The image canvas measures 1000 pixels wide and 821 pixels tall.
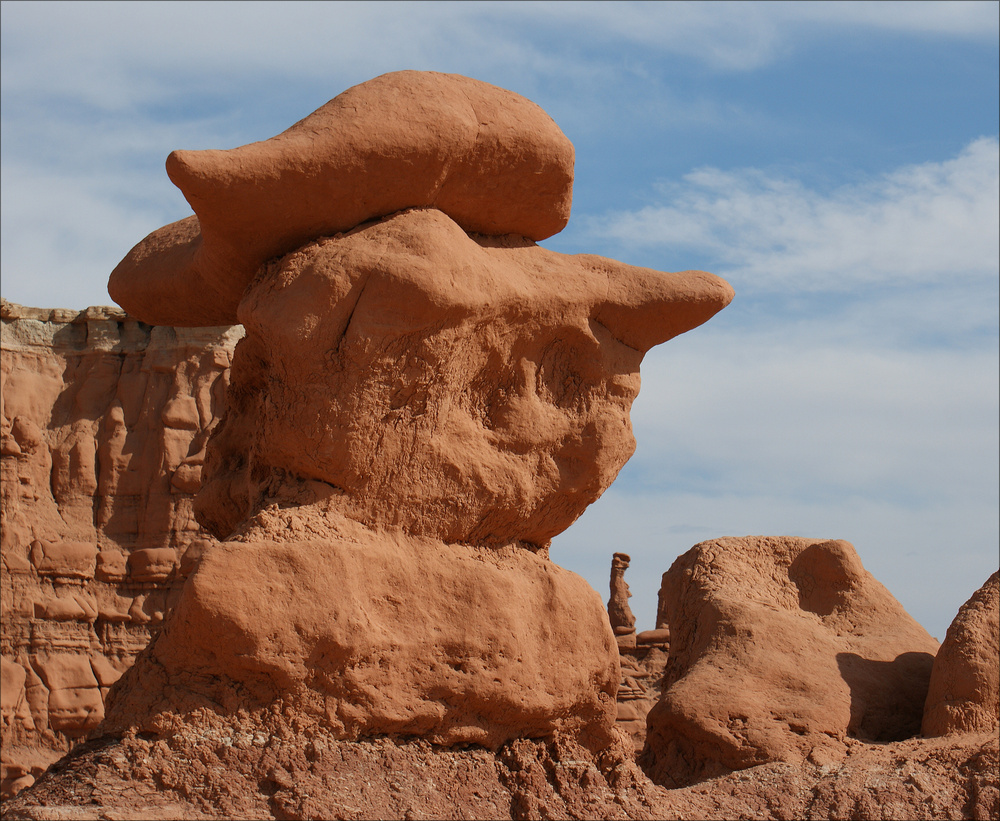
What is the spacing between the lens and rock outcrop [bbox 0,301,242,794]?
44.3 feet

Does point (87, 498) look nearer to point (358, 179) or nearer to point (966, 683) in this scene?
point (358, 179)

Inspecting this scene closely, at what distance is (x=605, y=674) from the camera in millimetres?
4957

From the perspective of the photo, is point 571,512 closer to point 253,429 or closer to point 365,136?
point 253,429

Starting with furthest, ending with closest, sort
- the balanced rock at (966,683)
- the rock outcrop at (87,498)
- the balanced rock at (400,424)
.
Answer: the rock outcrop at (87,498) → the balanced rock at (966,683) → the balanced rock at (400,424)

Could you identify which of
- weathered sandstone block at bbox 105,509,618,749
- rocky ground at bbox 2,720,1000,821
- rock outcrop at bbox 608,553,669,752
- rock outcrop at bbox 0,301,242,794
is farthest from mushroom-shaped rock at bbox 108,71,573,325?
rock outcrop at bbox 0,301,242,794

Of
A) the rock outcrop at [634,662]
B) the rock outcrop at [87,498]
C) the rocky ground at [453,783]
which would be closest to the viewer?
the rocky ground at [453,783]

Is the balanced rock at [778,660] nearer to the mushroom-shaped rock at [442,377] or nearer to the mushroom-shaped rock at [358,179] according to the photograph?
the mushroom-shaped rock at [442,377]

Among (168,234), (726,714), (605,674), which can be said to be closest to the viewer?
(605,674)

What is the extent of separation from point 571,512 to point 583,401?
19.9 inches

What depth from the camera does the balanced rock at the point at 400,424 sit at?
4098 mm

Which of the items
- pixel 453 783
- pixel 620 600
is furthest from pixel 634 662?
pixel 453 783

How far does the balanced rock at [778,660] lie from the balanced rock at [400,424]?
3.63ft

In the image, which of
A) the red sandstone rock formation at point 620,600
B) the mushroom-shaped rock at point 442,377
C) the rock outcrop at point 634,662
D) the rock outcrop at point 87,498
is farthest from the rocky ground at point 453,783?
the rock outcrop at point 87,498

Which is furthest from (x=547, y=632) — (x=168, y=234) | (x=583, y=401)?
(x=168, y=234)
